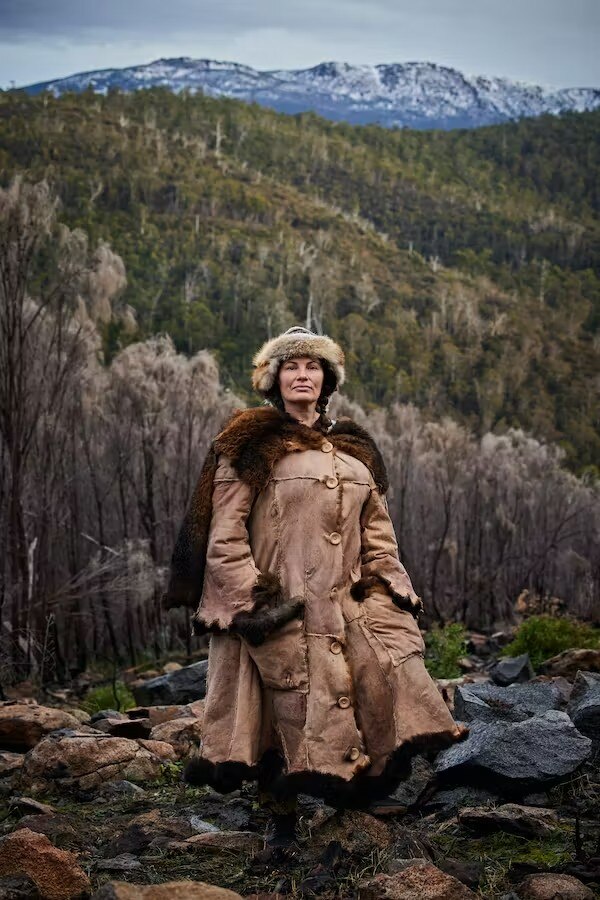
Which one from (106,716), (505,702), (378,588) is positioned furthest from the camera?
(106,716)

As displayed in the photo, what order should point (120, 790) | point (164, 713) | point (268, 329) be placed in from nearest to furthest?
point (120, 790) → point (164, 713) → point (268, 329)

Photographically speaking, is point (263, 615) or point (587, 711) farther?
point (587, 711)

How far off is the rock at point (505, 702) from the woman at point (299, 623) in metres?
1.75

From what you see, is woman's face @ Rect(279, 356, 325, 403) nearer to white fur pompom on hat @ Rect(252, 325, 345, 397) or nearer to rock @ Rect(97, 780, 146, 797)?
white fur pompom on hat @ Rect(252, 325, 345, 397)

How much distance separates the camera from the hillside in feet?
226

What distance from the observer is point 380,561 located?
4434 millimetres

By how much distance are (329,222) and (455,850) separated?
92568 millimetres

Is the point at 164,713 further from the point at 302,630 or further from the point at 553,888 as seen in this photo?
the point at 553,888

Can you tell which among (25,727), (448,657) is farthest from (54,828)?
(448,657)

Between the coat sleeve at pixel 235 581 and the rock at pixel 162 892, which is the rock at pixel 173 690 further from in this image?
the rock at pixel 162 892

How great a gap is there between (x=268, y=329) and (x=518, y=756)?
60995 millimetres

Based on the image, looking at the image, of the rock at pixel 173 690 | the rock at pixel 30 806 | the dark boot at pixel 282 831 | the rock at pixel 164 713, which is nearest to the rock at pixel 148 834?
the rock at pixel 30 806

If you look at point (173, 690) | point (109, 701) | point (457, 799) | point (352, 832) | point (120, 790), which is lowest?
point (109, 701)

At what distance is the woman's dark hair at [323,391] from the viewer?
15.5 feet
